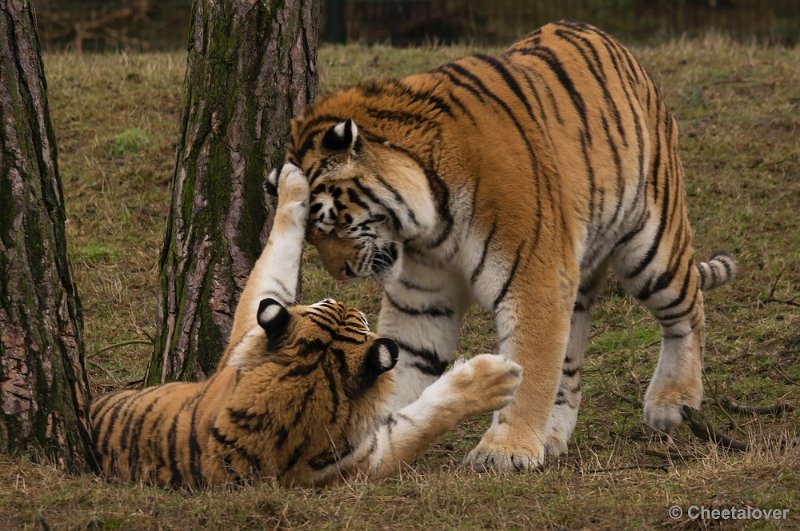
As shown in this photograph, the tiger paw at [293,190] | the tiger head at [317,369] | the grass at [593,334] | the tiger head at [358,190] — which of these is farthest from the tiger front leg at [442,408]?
the tiger paw at [293,190]

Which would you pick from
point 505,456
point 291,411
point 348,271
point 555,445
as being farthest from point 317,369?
point 555,445

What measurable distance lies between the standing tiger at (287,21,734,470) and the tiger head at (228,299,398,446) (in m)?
0.63

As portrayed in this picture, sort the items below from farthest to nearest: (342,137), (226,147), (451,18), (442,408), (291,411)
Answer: (451,18) < (226,147) < (342,137) < (442,408) < (291,411)

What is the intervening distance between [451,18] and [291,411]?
39.2 feet

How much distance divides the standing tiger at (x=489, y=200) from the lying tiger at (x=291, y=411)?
10.3 inches

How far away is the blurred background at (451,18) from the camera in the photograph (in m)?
15.3

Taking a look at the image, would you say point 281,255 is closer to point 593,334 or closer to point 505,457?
point 505,457

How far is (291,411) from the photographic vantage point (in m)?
3.96

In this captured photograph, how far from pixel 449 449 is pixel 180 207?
4.96 ft

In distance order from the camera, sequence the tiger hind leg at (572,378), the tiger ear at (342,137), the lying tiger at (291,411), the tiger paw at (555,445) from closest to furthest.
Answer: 1. the lying tiger at (291,411)
2. the tiger ear at (342,137)
3. the tiger paw at (555,445)
4. the tiger hind leg at (572,378)

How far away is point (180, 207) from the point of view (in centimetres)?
533

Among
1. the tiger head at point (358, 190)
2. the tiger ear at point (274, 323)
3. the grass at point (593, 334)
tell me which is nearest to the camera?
the grass at point (593, 334)

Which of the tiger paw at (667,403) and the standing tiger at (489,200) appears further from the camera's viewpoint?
the tiger paw at (667,403)

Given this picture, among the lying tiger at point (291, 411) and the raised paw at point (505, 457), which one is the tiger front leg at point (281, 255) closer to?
the lying tiger at point (291, 411)
